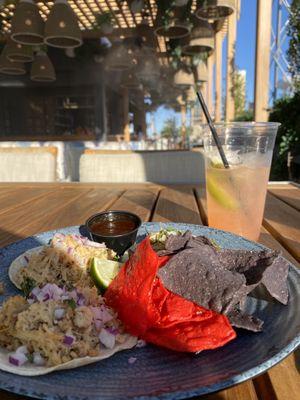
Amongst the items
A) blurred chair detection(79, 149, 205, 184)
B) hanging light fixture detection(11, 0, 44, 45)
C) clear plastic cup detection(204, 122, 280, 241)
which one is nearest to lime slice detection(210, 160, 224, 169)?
clear plastic cup detection(204, 122, 280, 241)

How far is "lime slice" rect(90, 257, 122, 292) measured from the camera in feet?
2.18

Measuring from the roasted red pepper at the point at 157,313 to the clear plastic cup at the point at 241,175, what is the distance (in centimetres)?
44

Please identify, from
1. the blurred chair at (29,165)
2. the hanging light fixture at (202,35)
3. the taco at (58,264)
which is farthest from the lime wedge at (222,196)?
the hanging light fixture at (202,35)

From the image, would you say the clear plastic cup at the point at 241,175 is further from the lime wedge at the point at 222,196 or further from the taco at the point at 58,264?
the taco at the point at 58,264

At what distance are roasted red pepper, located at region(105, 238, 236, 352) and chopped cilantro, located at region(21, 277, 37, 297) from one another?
0.53 feet

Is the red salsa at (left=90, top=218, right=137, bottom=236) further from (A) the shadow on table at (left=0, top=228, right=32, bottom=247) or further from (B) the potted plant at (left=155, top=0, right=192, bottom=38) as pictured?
(B) the potted plant at (left=155, top=0, right=192, bottom=38)

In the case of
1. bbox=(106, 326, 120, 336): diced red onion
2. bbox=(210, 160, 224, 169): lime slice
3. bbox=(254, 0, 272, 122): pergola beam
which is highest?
bbox=(254, 0, 272, 122): pergola beam

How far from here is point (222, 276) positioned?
605 millimetres

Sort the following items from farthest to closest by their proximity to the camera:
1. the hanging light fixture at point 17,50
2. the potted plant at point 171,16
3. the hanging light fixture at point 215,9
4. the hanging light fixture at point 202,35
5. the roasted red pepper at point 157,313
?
the hanging light fixture at point 17,50
the hanging light fixture at point 202,35
the potted plant at point 171,16
the hanging light fixture at point 215,9
the roasted red pepper at point 157,313

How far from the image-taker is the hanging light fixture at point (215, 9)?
322 cm

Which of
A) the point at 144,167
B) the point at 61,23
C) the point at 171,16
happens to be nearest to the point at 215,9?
the point at 171,16

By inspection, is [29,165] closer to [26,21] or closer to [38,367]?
[26,21]

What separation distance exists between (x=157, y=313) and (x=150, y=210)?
31.7 inches

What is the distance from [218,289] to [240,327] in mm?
75
